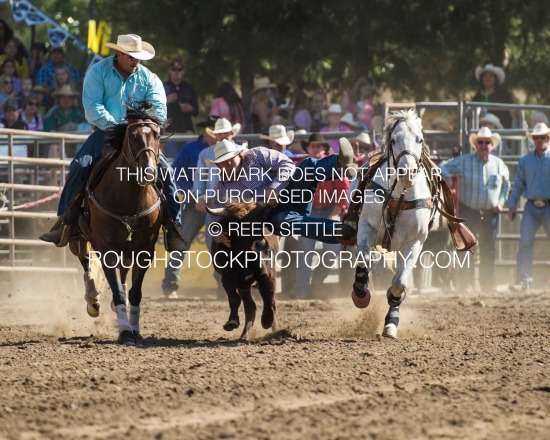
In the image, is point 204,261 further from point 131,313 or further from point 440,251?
point 131,313

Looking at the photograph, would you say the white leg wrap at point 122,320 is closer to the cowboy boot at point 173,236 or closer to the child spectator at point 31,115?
the cowboy boot at point 173,236

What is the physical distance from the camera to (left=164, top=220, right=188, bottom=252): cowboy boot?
926cm

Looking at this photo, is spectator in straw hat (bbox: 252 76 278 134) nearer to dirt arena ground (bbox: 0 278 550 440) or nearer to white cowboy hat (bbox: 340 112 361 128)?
white cowboy hat (bbox: 340 112 361 128)

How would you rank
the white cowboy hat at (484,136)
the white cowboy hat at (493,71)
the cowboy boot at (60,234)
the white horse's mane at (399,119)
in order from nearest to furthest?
the white horse's mane at (399,119) < the cowboy boot at (60,234) < the white cowboy hat at (484,136) < the white cowboy hat at (493,71)

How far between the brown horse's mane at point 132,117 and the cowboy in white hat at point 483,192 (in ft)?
20.1

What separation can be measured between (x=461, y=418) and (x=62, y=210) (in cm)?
488

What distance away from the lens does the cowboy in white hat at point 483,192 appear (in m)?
14.3

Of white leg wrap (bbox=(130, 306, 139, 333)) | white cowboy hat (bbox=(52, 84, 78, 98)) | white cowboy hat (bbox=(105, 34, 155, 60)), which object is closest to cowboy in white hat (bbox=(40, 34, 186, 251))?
white cowboy hat (bbox=(105, 34, 155, 60))

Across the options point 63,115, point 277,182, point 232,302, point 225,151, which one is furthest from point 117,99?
point 63,115

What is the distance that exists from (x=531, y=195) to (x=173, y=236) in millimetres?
6589

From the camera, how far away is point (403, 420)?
216 inches

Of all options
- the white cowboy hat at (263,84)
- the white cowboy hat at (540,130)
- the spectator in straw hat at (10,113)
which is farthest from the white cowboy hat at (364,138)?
the spectator in straw hat at (10,113)

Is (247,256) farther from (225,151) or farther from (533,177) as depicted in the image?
(533,177)

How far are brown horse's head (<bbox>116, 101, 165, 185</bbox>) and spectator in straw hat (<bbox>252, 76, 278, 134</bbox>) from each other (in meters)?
7.10
